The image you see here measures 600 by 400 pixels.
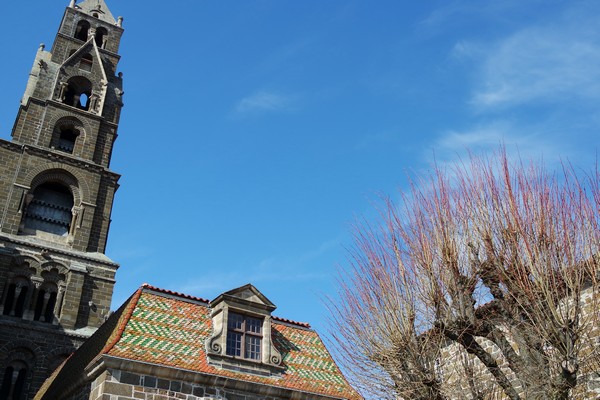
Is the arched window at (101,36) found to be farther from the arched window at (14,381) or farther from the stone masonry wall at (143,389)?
the stone masonry wall at (143,389)

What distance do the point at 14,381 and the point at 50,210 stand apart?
8992mm

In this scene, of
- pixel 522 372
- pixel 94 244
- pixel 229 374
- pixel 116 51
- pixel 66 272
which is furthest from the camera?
pixel 116 51

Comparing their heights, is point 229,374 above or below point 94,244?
below

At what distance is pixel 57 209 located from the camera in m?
29.6

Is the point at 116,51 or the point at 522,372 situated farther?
the point at 116,51

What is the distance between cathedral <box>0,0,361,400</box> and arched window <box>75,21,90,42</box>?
2.6 inches

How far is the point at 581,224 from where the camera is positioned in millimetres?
12359

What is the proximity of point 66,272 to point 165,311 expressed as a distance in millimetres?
12823

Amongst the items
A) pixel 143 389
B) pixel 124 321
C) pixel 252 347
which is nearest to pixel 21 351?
pixel 124 321

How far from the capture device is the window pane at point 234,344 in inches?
640

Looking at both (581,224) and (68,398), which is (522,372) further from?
(68,398)

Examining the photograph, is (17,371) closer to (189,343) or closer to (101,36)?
(189,343)

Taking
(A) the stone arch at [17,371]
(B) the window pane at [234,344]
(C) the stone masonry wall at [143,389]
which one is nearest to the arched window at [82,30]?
(A) the stone arch at [17,371]

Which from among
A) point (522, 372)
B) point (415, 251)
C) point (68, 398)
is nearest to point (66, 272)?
point (68, 398)
